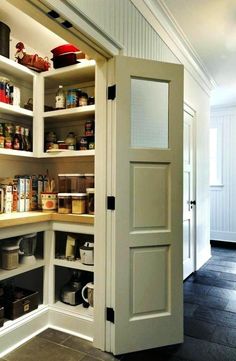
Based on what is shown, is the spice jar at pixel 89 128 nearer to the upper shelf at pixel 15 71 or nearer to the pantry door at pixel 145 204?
the pantry door at pixel 145 204

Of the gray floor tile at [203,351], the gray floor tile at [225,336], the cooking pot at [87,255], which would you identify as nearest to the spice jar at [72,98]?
the cooking pot at [87,255]

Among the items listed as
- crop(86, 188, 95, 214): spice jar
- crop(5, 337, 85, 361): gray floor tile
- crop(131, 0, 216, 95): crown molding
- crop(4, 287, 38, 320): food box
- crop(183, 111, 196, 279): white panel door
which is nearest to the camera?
crop(5, 337, 85, 361): gray floor tile

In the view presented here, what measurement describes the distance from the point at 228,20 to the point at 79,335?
9.90 feet

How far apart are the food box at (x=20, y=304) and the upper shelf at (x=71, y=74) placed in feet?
6.01

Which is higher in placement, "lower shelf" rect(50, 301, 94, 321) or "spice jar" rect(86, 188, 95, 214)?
"spice jar" rect(86, 188, 95, 214)

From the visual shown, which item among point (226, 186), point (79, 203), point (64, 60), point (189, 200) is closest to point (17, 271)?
point (79, 203)

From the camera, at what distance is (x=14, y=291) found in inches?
87.7

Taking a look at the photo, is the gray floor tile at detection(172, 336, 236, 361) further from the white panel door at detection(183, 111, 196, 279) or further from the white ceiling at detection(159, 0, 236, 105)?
the white ceiling at detection(159, 0, 236, 105)

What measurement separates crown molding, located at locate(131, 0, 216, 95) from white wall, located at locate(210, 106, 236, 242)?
1542 mm

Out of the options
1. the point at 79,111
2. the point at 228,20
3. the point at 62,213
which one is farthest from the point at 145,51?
the point at 62,213

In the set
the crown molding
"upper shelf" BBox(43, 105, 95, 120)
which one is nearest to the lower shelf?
"upper shelf" BBox(43, 105, 95, 120)

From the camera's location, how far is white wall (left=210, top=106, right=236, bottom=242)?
5.27 metres

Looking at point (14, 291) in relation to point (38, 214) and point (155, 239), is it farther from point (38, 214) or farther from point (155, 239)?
point (155, 239)

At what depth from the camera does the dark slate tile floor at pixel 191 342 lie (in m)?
1.88
